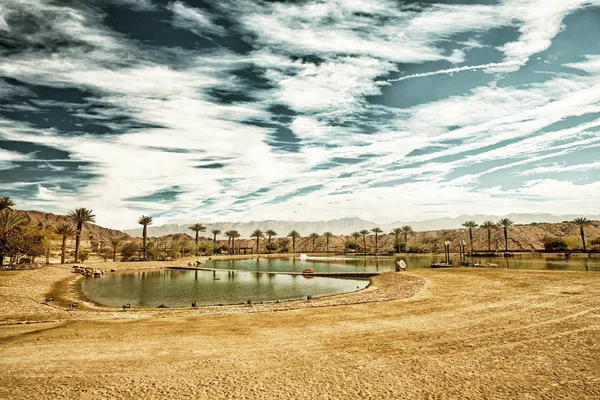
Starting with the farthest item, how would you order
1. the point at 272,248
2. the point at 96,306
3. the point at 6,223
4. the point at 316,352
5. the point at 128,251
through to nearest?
the point at 272,248, the point at 128,251, the point at 6,223, the point at 96,306, the point at 316,352

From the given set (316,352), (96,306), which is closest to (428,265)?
(96,306)

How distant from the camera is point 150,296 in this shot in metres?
33.3

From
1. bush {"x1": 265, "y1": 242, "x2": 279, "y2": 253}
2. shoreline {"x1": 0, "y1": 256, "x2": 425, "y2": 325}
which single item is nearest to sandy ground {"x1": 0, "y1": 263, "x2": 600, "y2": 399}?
shoreline {"x1": 0, "y1": 256, "x2": 425, "y2": 325}

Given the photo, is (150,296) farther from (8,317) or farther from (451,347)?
(451,347)

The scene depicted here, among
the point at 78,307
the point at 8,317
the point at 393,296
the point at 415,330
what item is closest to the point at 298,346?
the point at 415,330

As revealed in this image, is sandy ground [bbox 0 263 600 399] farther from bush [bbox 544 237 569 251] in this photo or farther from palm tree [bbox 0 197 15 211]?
bush [bbox 544 237 569 251]

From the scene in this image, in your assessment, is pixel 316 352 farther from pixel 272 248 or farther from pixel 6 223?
pixel 272 248

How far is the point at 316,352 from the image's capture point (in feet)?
40.1

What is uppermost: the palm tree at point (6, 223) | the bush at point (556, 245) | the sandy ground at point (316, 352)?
the palm tree at point (6, 223)

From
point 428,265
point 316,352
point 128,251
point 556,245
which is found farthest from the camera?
point 556,245

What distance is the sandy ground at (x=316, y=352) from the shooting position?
9117mm

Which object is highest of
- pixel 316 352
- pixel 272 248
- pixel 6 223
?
pixel 6 223

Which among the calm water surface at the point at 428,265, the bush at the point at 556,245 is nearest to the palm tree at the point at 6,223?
the calm water surface at the point at 428,265

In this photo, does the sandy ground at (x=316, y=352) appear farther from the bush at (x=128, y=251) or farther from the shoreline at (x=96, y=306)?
the bush at (x=128, y=251)
